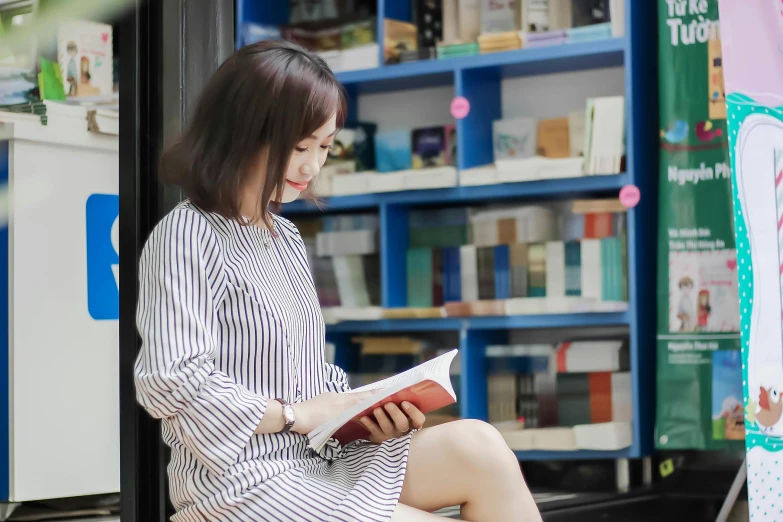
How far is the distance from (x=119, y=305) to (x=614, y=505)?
1555 mm

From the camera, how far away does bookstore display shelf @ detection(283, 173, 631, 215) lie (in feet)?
A: 9.72

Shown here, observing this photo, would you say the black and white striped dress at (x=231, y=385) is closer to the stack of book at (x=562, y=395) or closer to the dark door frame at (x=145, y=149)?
the dark door frame at (x=145, y=149)

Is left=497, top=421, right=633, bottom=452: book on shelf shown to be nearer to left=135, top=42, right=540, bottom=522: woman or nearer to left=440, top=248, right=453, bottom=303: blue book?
left=440, top=248, right=453, bottom=303: blue book

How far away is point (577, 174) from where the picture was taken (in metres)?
2.92

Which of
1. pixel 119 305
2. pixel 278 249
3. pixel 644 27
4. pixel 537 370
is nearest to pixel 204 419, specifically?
pixel 278 249

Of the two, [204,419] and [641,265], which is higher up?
[641,265]

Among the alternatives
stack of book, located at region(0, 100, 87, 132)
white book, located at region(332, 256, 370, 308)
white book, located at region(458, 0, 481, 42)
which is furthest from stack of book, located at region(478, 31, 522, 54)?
stack of book, located at region(0, 100, 87, 132)

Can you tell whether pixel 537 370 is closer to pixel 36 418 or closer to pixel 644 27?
pixel 644 27

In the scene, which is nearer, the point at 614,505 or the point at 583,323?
the point at 614,505

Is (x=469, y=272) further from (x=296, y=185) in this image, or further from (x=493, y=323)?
(x=296, y=185)

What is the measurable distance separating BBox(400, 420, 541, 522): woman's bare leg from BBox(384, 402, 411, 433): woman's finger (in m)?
0.02

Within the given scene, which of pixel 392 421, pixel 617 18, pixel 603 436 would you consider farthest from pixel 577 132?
pixel 392 421

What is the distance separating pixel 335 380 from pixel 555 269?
1.60 m

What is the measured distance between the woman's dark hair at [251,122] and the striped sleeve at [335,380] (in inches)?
12.4
